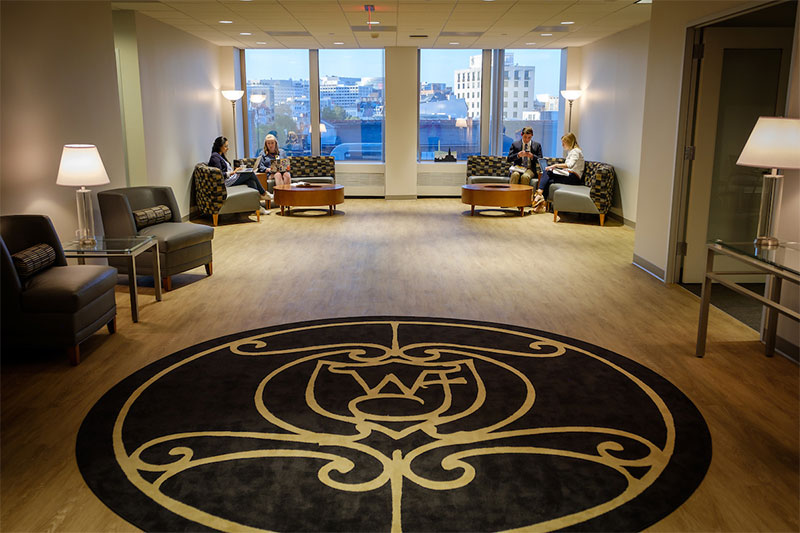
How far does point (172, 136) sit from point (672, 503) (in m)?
8.05

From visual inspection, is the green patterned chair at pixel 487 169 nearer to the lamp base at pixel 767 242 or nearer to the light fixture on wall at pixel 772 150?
the light fixture on wall at pixel 772 150

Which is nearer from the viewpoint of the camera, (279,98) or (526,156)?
(526,156)

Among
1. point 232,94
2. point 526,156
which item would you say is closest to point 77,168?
point 232,94

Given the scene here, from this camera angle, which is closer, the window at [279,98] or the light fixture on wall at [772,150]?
the light fixture on wall at [772,150]

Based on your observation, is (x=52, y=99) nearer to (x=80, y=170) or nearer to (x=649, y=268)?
(x=80, y=170)

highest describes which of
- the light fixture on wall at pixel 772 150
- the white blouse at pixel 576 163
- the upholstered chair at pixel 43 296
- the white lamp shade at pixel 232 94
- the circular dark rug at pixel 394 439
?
the white lamp shade at pixel 232 94

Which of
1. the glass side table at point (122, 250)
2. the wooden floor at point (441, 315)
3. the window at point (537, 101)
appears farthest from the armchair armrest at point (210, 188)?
the window at point (537, 101)

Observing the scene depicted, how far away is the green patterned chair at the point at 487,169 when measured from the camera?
1119 centimetres

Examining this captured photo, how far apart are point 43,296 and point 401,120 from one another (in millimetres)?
8483

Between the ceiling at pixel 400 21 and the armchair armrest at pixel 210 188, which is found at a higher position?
the ceiling at pixel 400 21

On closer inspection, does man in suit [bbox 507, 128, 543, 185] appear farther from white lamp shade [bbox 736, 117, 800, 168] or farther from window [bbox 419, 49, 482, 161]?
white lamp shade [bbox 736, 117, 800, 168]

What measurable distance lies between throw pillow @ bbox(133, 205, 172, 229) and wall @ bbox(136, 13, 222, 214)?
2.30 metres

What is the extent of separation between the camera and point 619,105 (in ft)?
30.6

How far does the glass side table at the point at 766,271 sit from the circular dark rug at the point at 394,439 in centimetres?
67
